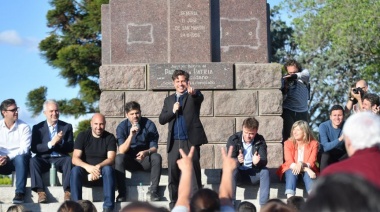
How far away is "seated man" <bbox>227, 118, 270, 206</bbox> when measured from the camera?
Answer: 10.7 m

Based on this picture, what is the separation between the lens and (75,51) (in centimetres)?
3150

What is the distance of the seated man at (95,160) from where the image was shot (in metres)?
10.4

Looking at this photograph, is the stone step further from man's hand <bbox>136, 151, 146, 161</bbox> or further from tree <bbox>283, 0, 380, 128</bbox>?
tree <bbox>283, 0, 380, 128</bbox>

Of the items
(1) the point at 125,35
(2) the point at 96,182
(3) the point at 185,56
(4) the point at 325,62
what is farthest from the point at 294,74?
(4) the point at 325,62

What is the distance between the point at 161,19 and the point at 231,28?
1027 millimetres

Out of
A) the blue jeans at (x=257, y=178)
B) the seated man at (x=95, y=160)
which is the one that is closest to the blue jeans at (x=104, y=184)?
the seated man at (x=95, y=160)

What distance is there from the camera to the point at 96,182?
10867 millimetres

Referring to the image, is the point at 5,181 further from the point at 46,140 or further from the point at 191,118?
the point at 191,118

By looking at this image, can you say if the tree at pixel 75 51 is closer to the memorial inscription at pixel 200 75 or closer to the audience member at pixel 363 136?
the memorial inscription at pixel 200 75

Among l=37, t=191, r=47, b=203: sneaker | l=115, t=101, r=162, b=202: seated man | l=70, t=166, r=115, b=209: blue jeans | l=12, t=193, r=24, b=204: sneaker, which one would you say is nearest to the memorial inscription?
l=115, t=101, r=162, b=202: seated man

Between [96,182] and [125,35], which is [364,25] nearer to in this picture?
[125,35]

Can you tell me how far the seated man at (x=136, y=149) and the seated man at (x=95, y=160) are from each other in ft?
0.57

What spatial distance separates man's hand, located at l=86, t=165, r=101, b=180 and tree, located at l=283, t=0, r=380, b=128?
25.4 m

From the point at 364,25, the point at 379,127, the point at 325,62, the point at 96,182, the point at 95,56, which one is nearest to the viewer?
the point at 379,127
